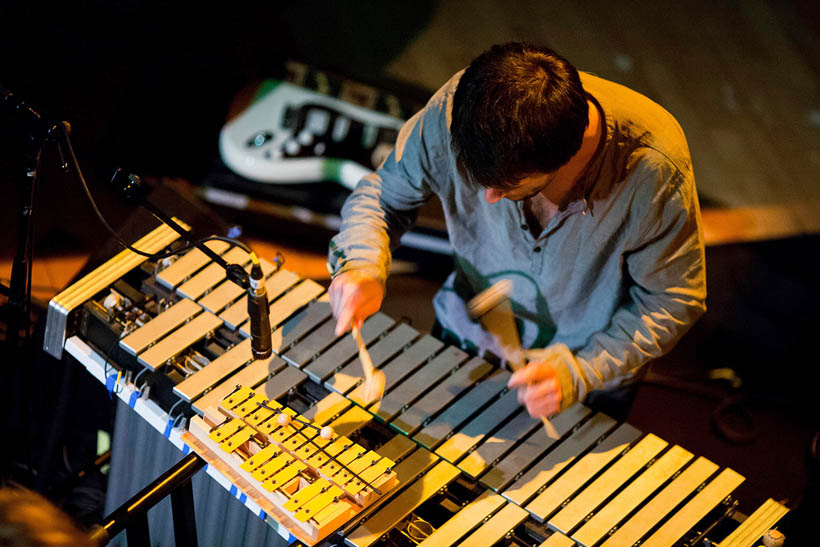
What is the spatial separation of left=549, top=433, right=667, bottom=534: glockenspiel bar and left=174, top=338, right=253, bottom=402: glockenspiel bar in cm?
106

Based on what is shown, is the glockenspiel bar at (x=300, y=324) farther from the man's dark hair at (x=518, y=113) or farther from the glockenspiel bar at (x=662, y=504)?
the glockenspiel bar at (x=662, y=504)

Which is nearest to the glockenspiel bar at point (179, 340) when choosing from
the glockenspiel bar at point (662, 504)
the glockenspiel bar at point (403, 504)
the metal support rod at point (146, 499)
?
the metal support rod at point (146, 499)

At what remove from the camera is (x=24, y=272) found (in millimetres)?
2732

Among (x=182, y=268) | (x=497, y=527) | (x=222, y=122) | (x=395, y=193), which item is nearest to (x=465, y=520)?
(x=497, y=527)

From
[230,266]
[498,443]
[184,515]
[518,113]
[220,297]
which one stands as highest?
[518,113]

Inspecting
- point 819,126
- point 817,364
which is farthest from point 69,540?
point 819,126

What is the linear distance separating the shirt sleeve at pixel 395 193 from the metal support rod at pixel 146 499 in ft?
2.32

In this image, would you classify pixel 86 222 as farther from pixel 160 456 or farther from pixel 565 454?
pixel 565 454

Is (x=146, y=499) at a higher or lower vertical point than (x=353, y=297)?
lower

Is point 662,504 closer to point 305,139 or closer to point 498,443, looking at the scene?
point 498,443

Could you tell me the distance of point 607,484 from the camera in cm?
248

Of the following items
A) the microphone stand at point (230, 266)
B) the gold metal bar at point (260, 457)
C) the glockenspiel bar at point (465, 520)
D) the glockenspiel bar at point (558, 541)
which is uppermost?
the microphone stand at point (230, 266)

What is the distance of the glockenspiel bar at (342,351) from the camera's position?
2.71m

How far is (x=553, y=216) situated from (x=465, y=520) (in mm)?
898
